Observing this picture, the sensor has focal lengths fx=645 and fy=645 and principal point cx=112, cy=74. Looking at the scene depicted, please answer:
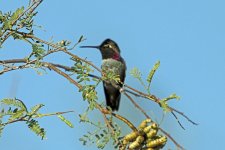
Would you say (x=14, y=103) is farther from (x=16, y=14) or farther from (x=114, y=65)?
(x=114, y=65)

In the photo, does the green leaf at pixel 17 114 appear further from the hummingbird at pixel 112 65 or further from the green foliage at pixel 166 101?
the hummingbird at pixel 112 65

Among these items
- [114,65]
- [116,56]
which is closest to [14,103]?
[114,65]

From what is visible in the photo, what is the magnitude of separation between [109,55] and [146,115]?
6.40 m

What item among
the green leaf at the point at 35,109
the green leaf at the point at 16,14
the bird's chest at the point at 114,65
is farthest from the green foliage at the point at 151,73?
the bird's chest at the point at 114,65

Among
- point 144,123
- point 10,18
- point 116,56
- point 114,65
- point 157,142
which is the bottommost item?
point 157,142

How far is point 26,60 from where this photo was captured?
3740 mm

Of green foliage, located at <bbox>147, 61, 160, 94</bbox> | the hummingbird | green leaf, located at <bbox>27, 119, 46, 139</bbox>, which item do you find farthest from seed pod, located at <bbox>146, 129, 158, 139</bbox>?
the hummingbird

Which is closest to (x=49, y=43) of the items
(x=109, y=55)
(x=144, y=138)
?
(x=144, y=138)

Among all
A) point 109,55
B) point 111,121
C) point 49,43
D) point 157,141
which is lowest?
point 157,141

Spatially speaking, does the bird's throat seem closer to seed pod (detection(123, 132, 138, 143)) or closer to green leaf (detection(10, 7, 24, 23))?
green leaf (detection(10, 7, 24, 23))

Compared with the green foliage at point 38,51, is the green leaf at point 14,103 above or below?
below

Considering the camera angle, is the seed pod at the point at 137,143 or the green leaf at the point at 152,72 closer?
the seed pod at the point at 137,143

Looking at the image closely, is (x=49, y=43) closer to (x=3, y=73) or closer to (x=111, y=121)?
(x=3, y=73)

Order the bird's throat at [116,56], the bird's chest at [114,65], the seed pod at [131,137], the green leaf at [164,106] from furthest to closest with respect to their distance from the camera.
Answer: the bird's throat at [116,56], the bird's chest at [114,65], the green leaf at [164,106], the seed pod at [131,137]
